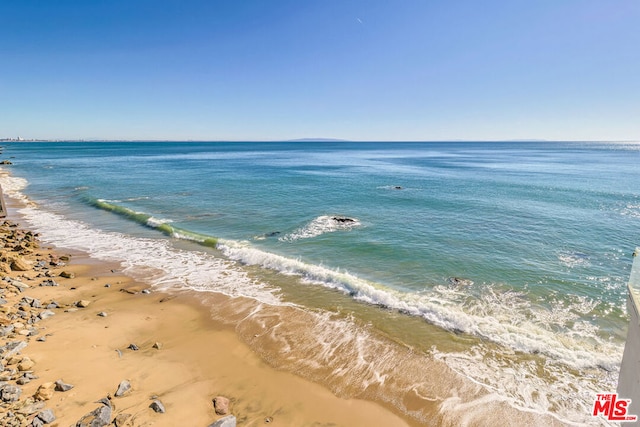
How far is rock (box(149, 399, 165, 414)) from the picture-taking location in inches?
316

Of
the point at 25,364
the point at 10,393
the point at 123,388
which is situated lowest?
the point at 123,388

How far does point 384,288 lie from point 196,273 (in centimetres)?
1085

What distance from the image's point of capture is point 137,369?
384 inches

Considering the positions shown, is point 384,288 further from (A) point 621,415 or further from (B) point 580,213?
(B) point 580,213

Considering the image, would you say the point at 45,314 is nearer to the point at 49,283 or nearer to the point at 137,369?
the point at 49,283

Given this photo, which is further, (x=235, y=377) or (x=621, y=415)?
(x=235, y=377)

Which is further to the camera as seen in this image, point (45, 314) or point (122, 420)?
point (45, 314)

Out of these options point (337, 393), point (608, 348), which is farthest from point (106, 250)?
point (608, 348)

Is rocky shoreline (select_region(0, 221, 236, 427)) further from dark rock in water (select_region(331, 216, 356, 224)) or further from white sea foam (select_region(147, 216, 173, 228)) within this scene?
dark rock in water (select_region(331, 216, 356, 224))

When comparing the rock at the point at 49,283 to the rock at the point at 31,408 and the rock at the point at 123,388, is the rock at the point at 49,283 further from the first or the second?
the rock at the point at 123,388

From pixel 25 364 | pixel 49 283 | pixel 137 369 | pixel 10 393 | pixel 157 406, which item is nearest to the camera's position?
pixel 10 393

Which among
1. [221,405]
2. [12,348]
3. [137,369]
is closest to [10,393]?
[12,348]

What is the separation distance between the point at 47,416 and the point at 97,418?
3.82 ft

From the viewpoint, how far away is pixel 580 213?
29719 millimetres
